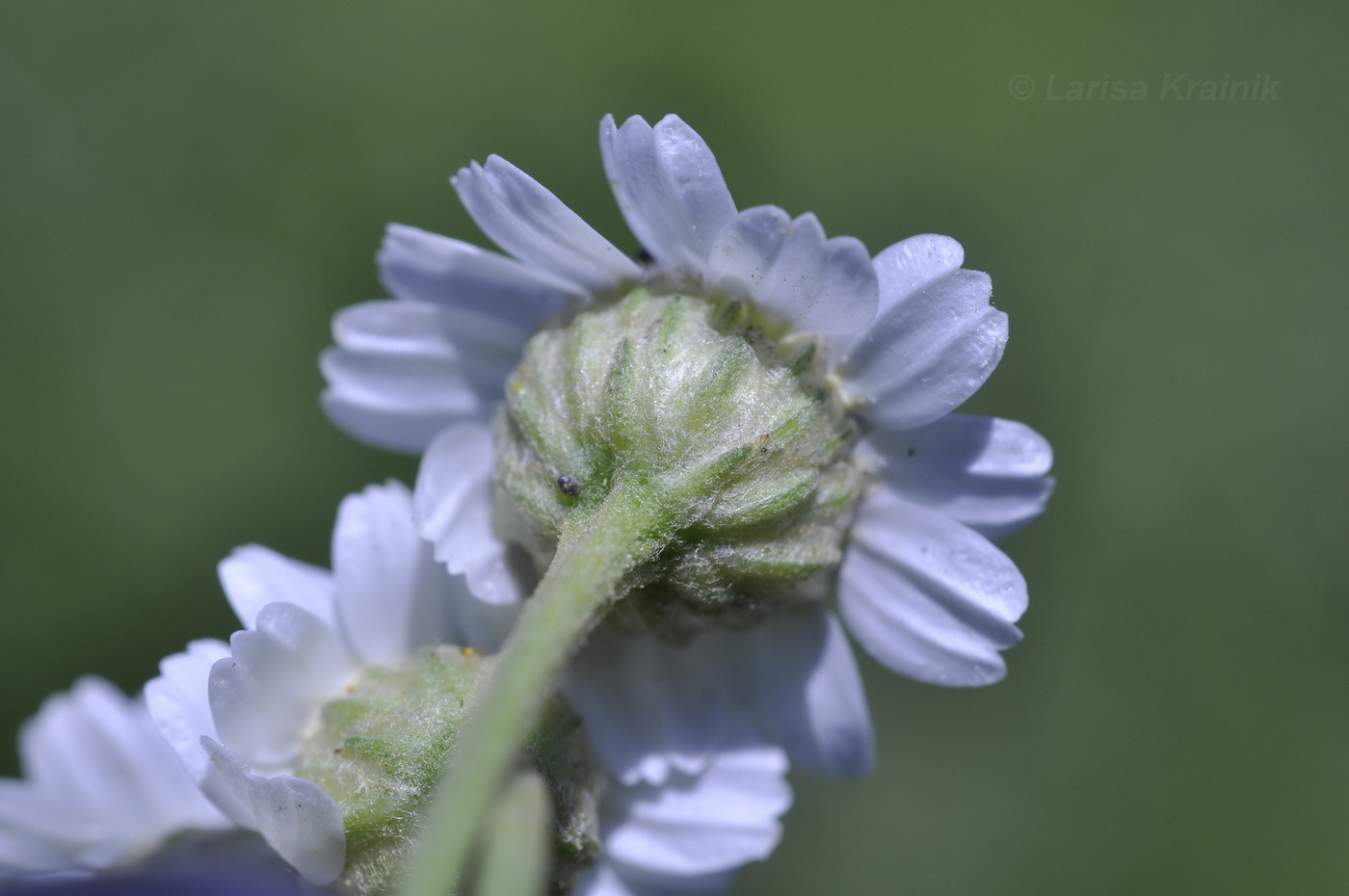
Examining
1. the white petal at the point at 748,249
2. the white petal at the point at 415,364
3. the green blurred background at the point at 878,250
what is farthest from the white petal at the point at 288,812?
the green blurred background at the point at 878,250

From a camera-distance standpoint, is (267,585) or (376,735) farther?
(267,585)

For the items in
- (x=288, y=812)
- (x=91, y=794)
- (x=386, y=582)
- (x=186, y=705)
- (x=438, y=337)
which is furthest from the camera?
(x=91, y=794)

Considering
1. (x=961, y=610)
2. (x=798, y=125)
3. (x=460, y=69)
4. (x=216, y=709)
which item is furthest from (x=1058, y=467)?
(x=216, y=709)

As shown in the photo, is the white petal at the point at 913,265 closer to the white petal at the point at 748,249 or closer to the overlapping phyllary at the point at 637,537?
the overlapping phyllary at the point at 637,537

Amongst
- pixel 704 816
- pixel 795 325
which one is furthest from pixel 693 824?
pixel 795 325

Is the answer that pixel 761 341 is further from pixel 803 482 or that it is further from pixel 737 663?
pixel 737 663

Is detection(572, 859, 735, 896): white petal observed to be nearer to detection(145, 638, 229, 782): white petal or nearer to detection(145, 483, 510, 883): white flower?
detection(145, 483, 510, 883): white flower

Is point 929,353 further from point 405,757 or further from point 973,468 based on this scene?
point 405,757
